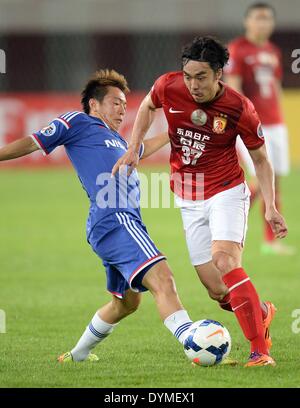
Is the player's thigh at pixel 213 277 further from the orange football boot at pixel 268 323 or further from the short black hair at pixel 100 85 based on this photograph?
the short black hair at pixel 100 85

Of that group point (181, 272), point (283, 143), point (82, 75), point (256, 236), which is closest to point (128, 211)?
point (181, 272)

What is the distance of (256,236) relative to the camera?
45.7ft

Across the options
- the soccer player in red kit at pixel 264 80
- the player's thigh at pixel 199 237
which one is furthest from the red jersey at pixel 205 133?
the soccer player in red kit at pixel 264 80

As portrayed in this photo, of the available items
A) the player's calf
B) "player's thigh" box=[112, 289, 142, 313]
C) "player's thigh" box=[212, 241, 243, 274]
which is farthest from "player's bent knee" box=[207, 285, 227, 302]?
the player's calf

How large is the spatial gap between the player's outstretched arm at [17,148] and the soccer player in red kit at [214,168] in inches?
24.1

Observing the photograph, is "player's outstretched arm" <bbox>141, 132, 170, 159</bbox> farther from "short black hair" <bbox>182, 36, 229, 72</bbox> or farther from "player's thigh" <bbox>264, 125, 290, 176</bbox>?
"player's thigh" <bbox>264, 125, 290, 176</bbox>

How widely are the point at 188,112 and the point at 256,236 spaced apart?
24.5 ft

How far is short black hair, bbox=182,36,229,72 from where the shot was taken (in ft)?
20.8

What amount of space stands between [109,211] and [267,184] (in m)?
1.09

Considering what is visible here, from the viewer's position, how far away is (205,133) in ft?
21.9

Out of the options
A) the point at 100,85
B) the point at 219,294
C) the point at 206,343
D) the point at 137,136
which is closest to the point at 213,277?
the point at 219,294

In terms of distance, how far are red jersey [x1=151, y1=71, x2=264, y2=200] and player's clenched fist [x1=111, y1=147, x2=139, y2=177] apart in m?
0.55

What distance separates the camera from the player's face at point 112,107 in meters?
6.70
